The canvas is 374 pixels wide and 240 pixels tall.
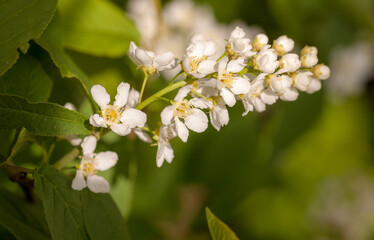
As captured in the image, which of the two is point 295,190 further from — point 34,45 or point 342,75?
point 34,45

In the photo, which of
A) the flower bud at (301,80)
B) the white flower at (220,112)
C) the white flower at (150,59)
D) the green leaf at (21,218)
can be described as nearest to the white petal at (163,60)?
the white flower at (150,59)

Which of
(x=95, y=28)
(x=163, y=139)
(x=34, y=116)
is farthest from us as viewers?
(x=95, y=28)

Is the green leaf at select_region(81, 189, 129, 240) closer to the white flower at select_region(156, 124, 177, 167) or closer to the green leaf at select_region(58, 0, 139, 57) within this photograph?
the white flower at select_region(156, 124, 177, 167)

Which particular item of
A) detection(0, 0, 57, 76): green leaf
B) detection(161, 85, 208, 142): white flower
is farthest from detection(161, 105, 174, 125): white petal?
detection(0, 0, 57, 76): green leaf

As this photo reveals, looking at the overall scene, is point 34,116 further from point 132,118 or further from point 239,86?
point 239,86

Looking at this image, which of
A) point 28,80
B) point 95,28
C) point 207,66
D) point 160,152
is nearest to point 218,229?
point 160,152

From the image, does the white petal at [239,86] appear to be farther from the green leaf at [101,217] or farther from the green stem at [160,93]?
the green leaf at [101,217]
